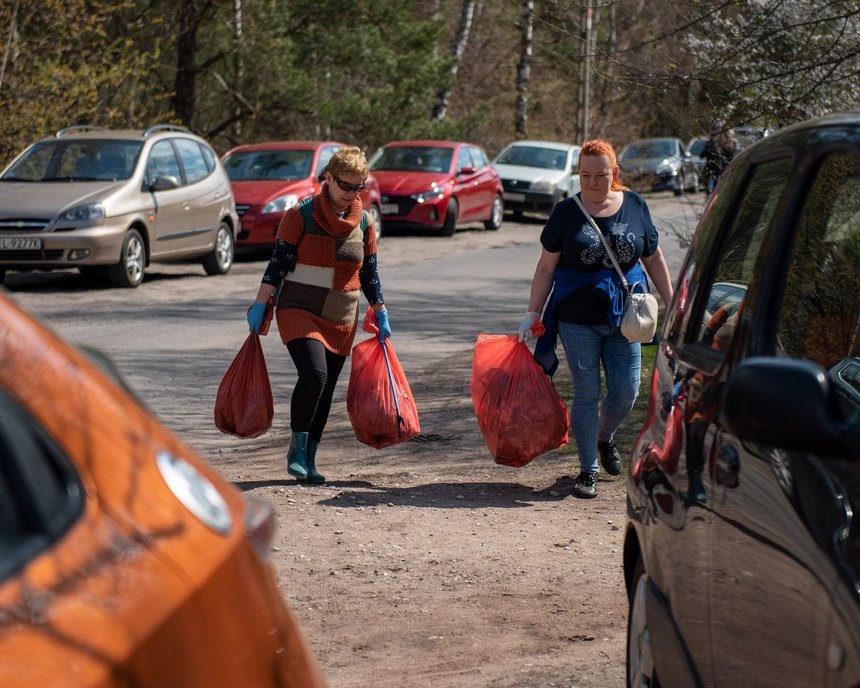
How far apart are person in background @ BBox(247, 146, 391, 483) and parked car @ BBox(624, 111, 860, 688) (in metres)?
3.72

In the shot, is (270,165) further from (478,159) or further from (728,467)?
(728,467)

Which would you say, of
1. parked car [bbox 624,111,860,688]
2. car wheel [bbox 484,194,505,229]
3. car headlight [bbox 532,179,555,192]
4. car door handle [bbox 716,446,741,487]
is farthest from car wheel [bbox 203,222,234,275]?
car door handle [bbox 716,446,741,487]

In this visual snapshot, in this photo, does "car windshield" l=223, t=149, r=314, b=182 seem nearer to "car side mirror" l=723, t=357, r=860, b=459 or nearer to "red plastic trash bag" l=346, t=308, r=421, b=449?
"red plastic trash bag" l=346, t=308, r=421, b=449

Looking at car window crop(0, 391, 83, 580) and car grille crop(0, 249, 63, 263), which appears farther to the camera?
car grille crop(0, 249, 63, 263)

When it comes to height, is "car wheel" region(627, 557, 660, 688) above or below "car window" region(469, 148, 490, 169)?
above

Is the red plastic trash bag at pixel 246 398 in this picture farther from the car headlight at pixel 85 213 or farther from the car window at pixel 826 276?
the car headlight at pixel 85 213

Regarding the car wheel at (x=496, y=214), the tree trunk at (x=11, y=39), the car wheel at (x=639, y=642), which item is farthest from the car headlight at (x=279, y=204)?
the car wheel at (x=639, y=642)

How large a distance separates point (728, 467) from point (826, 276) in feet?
1.72

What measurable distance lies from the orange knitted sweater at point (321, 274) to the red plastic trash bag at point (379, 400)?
0.74ft

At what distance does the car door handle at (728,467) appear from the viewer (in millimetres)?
3139

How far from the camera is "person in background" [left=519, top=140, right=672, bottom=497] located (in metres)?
7.51

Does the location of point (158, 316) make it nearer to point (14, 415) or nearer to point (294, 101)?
point (14, 415)

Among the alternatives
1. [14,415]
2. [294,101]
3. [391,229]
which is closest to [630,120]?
[294,101]

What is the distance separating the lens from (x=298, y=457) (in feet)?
26.5
